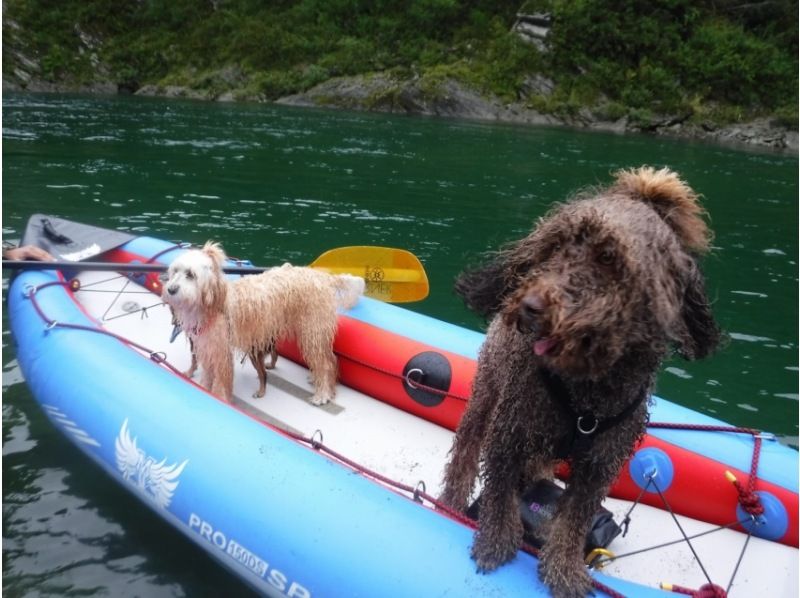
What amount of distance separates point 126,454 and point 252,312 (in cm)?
123

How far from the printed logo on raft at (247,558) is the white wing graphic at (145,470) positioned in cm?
24

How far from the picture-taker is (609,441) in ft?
7.40

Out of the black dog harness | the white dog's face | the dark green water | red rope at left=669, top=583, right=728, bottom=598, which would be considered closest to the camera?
the black dog harness

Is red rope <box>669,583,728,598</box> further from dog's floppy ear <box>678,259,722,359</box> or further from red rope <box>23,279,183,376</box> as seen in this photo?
red rope <box>23,279,183,376</box>

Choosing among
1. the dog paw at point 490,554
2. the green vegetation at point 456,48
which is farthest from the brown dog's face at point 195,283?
the green vegetation at point 456,48

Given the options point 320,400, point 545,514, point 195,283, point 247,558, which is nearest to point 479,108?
point 320,400

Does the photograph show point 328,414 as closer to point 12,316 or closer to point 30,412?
point 30,412

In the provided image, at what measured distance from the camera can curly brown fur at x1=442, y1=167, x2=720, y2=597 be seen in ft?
5.73

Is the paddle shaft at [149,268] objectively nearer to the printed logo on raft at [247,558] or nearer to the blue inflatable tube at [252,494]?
the blue inflatable tube at [252,494]

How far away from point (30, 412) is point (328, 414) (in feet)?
8.15

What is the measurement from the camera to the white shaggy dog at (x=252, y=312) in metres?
4.04

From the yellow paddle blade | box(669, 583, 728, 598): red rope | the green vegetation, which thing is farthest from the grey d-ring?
the green vegetation

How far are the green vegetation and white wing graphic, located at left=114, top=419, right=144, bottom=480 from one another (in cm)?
2794

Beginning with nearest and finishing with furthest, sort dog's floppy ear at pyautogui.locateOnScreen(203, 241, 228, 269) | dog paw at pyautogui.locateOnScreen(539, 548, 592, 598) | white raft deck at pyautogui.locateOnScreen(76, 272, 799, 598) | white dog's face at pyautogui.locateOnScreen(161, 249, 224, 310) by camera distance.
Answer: dog paw at pyautogui.locateOnScreen(539, 548, 592, 598), white raft deck at pyautogui.locateOnScreen(76, 272, 799, 598), white dog's face at pyautogui.locateOnScreen(161, 249, 224, 310), dog's floppy ear at pyautogui.locateOnScreen(203, 241, 228, 269)
